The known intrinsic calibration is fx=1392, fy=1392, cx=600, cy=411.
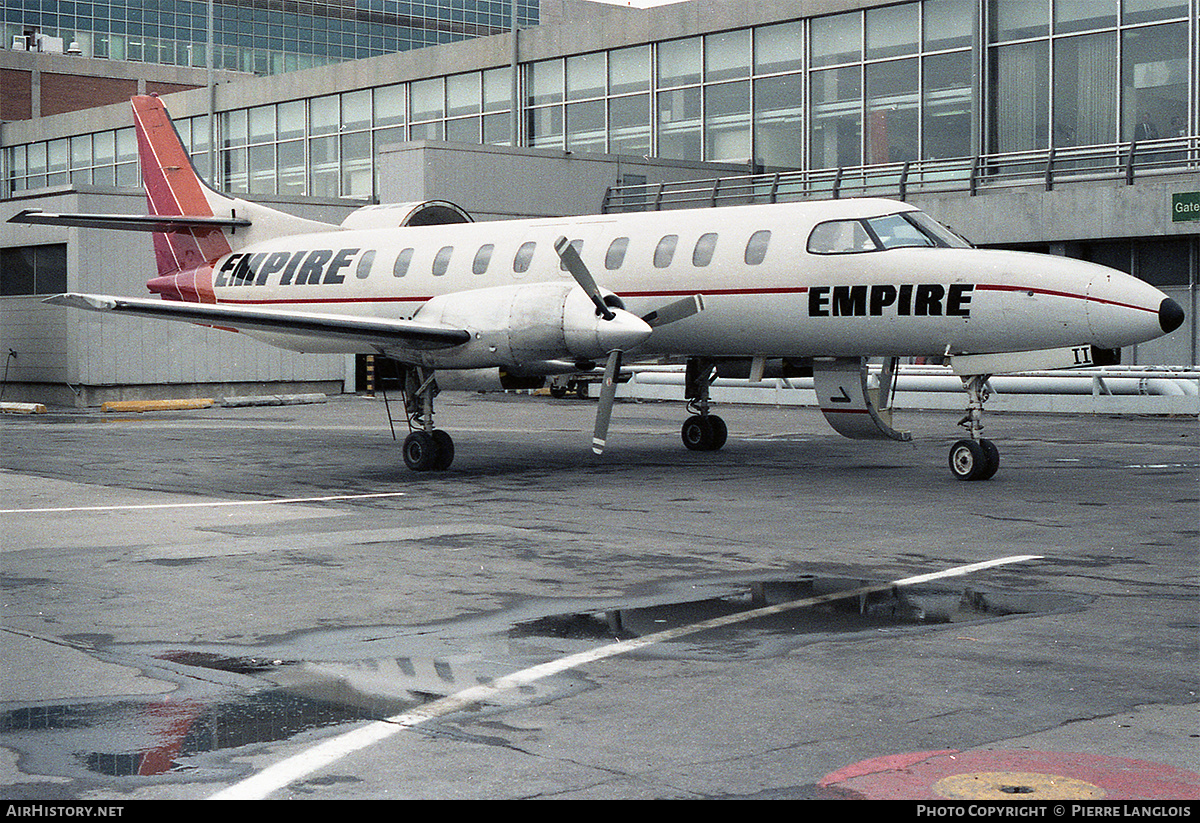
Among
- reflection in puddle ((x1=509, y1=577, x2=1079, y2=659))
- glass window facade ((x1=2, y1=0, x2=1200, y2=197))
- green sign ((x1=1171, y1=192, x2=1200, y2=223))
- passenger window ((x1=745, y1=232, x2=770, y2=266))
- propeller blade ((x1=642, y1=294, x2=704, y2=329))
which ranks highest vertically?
glass window facade ((x1=2, y1=0, x2=1200, y2=197))

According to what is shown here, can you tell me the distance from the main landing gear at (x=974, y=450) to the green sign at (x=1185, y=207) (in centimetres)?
1667

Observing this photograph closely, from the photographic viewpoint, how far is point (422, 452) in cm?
1909

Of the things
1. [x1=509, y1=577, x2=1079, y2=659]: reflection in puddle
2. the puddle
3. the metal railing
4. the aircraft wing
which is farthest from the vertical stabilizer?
[x1=509, y1=577, x2=1079, y2=659]: reflection in puddle

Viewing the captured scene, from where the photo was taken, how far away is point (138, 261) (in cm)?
3662

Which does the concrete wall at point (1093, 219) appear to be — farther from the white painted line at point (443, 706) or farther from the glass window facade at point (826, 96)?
the white painted line at point (443, 706)

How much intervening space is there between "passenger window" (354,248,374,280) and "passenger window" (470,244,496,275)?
2071mm

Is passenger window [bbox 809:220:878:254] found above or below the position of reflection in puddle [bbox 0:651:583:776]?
above

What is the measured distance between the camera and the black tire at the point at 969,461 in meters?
17.1

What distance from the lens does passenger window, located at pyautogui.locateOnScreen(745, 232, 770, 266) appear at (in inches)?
728

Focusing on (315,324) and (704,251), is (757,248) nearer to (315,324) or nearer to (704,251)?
(704,251)

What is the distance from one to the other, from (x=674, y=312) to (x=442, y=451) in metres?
3.74

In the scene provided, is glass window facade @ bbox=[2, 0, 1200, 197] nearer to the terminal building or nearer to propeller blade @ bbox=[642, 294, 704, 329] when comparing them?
the terminal building

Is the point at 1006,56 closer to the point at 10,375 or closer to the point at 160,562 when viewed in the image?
the point at 10,375

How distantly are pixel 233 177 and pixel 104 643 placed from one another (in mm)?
54495
